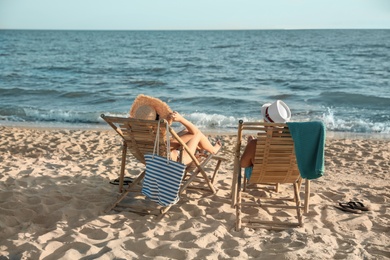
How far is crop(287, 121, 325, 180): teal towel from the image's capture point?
13.0 ft

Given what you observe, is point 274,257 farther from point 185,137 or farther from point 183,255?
point 185,137

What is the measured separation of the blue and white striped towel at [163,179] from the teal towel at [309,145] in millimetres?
945

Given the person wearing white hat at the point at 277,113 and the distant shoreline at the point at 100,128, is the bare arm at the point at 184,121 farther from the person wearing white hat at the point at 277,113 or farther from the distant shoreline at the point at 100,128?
the distant shoreline at the point at 100,128

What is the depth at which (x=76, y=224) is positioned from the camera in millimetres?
4133

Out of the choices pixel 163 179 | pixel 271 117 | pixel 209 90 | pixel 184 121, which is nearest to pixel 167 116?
pixel 184 121

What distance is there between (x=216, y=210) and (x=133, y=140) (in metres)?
0.98

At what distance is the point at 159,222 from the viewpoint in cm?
422

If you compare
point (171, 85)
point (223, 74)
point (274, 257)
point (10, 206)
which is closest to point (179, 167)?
point (274, 257)

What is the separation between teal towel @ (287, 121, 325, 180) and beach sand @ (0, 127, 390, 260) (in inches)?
19.9

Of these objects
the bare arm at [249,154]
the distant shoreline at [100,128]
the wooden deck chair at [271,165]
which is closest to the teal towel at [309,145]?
the wooden deck chair at [271,165]

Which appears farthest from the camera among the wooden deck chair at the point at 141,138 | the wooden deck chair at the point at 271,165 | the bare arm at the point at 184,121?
the bare arm at the point at 184,121

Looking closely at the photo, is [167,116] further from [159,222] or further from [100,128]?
[100,128]

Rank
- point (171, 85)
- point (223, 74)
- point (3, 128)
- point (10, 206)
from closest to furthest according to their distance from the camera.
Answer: point (10, 206), point (3, 128), point (171, 85), point (223, 74)

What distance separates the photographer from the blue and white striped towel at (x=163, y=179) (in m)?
4.20
